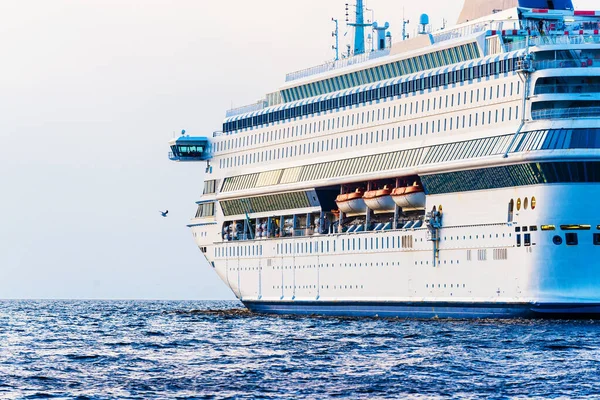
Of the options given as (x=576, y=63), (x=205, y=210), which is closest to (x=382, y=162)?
(x=576, y=63)

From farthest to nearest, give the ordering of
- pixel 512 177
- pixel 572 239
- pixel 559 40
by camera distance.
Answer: pixel 559 40
pixel 512 177
pixel 572 239

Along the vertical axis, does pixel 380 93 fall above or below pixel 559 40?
below

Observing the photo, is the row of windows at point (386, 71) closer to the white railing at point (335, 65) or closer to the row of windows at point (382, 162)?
the white railing at point (335, 65)

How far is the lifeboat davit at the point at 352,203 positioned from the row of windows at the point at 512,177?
688cm

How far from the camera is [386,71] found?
72062 millimetres

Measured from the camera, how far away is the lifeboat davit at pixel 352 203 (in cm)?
7238

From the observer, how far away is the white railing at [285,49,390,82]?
244 ft

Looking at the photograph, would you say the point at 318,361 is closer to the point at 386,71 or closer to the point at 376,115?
the point at 376,115

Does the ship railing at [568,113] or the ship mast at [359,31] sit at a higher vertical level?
the ship mast at [359,31]

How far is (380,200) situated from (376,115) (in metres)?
4.37

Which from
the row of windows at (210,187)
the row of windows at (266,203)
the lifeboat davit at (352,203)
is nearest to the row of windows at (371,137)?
the row of windows at (210,187)

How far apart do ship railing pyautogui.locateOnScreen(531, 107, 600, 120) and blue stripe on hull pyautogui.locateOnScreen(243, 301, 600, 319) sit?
714cm

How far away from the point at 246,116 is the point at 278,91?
Answer: 3.26m

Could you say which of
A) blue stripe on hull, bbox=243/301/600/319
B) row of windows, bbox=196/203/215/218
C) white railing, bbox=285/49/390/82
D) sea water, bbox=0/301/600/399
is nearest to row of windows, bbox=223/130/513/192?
row of windows, bbox=196/203/215/218
